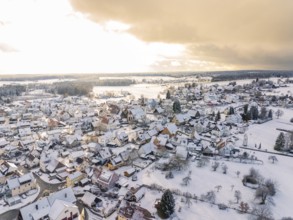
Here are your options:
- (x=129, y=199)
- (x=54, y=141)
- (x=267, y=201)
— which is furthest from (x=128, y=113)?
(x=267, y=201)

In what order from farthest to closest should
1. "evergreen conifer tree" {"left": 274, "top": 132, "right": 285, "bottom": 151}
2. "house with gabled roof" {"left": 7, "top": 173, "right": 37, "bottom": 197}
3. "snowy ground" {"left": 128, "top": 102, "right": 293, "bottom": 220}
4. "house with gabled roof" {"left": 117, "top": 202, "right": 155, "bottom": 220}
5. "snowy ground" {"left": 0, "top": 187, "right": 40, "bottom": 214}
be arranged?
"evergreen conifer tree" {"left": 274, "top": 132, "right": 285, "bottom": 151}
"house with gabled roof" {"left": 7, "top": 173, "right": 37, "bottom": 197}
"snowy ground" {"left": 0, "top": 187, "right": 40, "bottom": 214}
"snowy ground" {"left": 128, "top": 102, "right": 293, "bottom": 220}
"house with gabled roof" {"left": 117, "top": 202, "right": 155, "bottom": 220}

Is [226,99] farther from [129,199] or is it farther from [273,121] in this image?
[129,199]

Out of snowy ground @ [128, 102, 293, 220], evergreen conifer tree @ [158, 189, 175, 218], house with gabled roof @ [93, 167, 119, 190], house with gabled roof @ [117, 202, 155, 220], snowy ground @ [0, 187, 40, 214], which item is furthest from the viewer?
house with gabled roof @ [93, 167, 119, 190]

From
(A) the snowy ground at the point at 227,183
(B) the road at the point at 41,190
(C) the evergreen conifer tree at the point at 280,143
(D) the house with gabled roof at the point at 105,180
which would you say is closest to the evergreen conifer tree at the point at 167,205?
(A) the snowy ground at the point at 227,183

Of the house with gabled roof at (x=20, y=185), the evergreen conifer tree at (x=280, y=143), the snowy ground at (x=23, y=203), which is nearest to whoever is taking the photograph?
the snowy ground at (x=23, y=203)

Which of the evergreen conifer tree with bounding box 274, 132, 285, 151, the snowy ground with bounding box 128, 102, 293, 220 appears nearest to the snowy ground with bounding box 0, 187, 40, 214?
the snowy ground with bounding box 128, 102, 293, 220

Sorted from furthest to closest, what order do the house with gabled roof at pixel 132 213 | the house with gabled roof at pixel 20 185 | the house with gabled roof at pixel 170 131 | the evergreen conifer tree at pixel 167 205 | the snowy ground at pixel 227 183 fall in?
the house with gabled roof at pixel 170 131, the house with gabled roof at pixel 20 185, the snowy ground at pixel 227 183, the evergreen conifer tree at pixel 167 205, the house with gabled roof at pixel 132 213

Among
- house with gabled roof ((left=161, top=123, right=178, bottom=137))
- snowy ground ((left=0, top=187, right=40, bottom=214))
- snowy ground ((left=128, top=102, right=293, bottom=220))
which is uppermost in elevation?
house with gabled roof ((left=161, top=123, right=178, bottom=137))

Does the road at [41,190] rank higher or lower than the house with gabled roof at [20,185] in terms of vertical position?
lower

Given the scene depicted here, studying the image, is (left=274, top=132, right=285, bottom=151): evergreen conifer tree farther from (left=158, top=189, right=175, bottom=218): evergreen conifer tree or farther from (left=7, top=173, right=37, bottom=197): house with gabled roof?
(left=7, top=173, right=37, bottom=197): house with gabled roof

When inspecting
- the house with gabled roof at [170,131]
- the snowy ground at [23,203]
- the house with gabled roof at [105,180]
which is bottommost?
the snowy ground at [23,203]

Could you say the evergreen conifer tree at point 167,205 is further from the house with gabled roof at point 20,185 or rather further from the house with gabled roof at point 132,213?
the house with gabled roof at point 20,185
